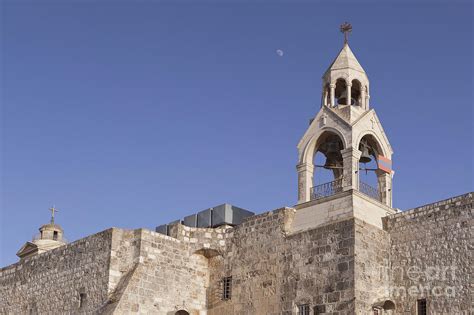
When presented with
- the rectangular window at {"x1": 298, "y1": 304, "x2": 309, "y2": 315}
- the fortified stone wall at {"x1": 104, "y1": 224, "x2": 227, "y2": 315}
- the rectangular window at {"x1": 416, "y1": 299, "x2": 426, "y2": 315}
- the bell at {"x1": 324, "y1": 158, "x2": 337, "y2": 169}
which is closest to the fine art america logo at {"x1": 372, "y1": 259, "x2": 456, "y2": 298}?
the rectangular window at {"x1": 416, "y1": 299, "x2": 426, "y2": 315}

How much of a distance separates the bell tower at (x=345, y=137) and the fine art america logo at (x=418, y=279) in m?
2.57

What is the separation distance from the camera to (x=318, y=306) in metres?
22.3

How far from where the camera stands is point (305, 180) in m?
24.7

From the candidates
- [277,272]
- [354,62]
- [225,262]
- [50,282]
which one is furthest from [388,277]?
[50,282]

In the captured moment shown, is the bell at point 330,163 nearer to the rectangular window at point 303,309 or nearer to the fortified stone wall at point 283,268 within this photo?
the fortified stone wall at point 283,268

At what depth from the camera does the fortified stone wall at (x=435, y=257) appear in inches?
826

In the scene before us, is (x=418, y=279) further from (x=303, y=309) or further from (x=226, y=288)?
(x=226, y=288)

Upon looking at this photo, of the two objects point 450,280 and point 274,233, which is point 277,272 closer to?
point 274,233

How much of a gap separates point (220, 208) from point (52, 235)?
16808 mm

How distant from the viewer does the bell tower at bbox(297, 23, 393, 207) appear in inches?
949

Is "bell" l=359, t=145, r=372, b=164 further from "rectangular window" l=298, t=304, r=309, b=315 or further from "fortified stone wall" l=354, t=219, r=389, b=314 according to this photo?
"rectangular window" l=298, t=304, r=309, b=315

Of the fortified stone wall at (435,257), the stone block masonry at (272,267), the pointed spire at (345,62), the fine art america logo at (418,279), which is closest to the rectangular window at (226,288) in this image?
the stone block masonry at (272,267)

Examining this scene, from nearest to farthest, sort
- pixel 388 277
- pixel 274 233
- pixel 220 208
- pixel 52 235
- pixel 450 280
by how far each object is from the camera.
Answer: pixel 450 280 → pixel 388 277 → pixel 274 233 → pixel 220 208 → pixel 52 235

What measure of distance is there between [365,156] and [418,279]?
5.00 metres
